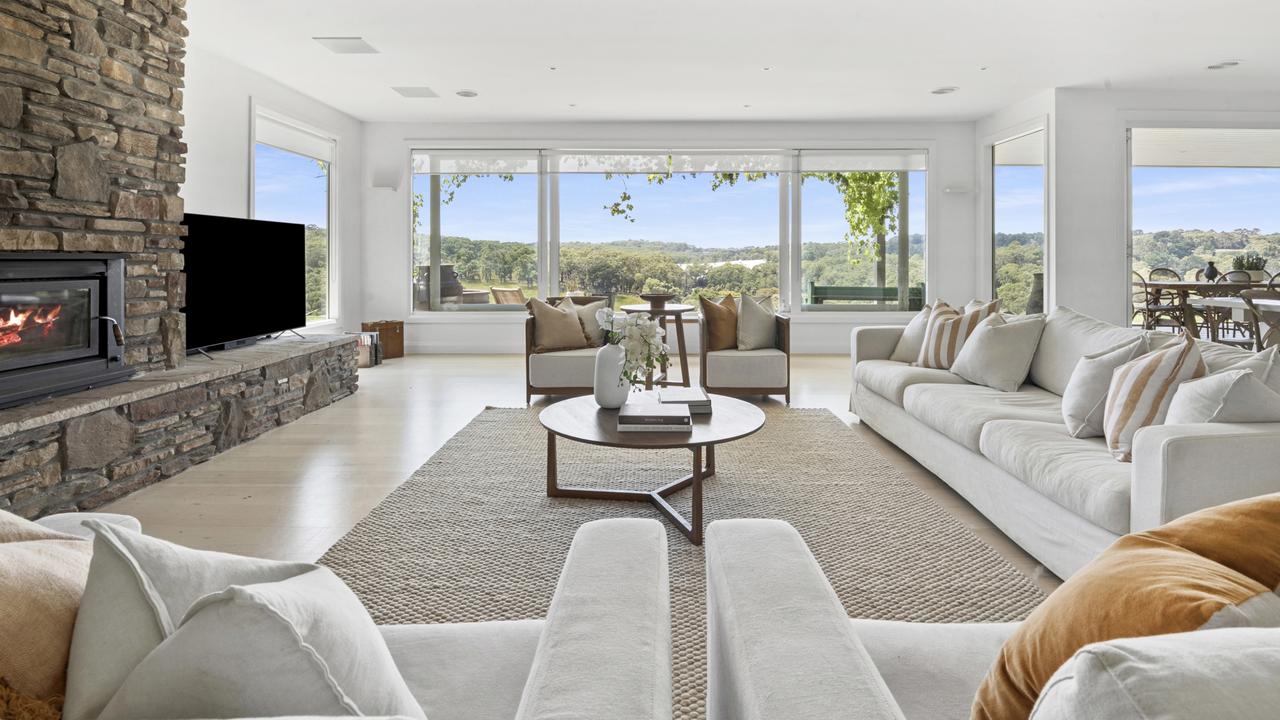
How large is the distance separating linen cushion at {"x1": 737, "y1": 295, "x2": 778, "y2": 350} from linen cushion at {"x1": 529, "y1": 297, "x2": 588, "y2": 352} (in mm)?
1168

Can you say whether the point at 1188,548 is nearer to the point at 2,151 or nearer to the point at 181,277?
the point at 2,151

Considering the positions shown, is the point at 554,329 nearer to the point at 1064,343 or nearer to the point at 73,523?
the point at 1064,343

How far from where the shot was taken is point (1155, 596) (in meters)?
0.82

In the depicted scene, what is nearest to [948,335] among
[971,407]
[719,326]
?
[971,407]

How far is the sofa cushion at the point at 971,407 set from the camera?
11.6 ft

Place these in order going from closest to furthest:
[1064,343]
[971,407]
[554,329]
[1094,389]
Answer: [1094,389]
[971,407]
[1064,343]
[554,329]

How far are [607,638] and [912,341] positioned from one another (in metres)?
4.67

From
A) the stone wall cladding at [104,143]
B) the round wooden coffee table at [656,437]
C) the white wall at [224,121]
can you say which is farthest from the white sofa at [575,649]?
the white wall at [224,121]

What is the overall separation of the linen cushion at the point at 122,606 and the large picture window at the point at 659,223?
29.6 feet

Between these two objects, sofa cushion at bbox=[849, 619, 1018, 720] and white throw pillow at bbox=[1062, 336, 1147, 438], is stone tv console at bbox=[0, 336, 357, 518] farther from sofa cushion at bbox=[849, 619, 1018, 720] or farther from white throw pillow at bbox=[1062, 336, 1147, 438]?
white throw pillow at bbox=[1062, 336, 1147, 438]

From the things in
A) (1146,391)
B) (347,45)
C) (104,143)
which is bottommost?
(1146,391)

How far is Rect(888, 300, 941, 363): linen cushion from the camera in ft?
17.4

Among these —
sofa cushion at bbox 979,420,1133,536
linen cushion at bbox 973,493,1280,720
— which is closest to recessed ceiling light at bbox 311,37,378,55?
sofa cushion at bbox 979,420,1133,536

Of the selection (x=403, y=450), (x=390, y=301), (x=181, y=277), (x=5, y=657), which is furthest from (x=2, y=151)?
(x=390, y=301)
